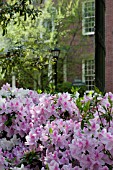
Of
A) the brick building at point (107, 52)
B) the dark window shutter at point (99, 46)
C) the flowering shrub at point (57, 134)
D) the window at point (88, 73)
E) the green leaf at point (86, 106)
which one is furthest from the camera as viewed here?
the window at point (88, 73)

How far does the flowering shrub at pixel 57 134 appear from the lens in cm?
177

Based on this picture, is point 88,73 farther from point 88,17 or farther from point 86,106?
point 86,106

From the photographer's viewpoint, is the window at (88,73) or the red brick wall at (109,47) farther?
the window at (88,73)

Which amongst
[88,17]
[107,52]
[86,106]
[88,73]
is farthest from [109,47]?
[86,106]

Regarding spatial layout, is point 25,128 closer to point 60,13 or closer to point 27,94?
point 27,94

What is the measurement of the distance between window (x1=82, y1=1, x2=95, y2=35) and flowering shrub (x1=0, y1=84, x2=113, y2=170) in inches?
654

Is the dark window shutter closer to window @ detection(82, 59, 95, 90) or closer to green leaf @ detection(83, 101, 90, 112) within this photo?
green leaf @ detection(83, 101, 90, 112)

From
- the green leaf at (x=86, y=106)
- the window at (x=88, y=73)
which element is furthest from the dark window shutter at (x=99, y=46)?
the window at (x=88, y=73)

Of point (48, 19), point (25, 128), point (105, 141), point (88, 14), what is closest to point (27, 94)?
point (25, 128)

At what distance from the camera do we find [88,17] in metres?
18.7

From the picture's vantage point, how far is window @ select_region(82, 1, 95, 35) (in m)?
18.7

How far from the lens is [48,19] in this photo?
18.0m

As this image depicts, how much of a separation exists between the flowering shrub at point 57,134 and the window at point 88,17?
54.5ft

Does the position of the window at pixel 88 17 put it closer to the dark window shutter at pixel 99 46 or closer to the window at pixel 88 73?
the window at pixel 88 73
